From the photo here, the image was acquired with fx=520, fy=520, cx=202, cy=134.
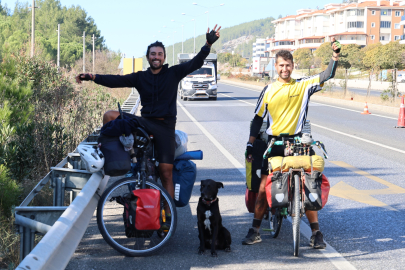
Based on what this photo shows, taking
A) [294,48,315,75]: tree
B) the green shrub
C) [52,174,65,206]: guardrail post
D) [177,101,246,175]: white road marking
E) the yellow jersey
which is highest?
[294,48,315,75]: tree

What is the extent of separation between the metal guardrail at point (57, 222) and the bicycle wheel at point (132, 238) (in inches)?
5.9

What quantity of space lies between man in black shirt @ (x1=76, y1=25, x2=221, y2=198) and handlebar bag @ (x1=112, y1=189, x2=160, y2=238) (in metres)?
0.49

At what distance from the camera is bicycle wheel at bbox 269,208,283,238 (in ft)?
16.9

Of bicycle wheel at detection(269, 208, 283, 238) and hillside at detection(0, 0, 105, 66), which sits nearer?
bicycle wheel at detection(269, 208, 283, 238)

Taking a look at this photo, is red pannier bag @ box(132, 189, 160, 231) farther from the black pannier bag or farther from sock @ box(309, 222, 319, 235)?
sock @ box(309, 222, 319, 235)

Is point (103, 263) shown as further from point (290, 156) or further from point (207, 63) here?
point (207, 63)

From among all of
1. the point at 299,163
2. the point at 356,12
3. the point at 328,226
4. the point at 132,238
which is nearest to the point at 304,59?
the point at 356,12

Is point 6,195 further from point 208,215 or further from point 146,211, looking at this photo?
point 208,215

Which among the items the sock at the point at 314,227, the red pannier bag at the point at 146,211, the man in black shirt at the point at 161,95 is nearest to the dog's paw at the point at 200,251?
the red pannier bag at the point at 146,211

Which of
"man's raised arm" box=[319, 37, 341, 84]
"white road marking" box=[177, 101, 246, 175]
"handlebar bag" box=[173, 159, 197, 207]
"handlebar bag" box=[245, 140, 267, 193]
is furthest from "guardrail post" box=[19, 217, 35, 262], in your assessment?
"white road marking" box=[177, 101, 246, 175]

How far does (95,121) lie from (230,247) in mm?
7238

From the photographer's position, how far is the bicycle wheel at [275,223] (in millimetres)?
5147

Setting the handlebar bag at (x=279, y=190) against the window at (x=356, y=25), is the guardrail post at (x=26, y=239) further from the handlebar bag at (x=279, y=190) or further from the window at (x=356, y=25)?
the window at (x=356, y=25)

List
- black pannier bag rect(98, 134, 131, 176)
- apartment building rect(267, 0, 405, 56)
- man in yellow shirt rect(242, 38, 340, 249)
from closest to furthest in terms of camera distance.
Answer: black pannier bag rect(98, 134, 131, 176), man in yellow shirt rect(242, 38, 340, 249), apartment building rect(267, 0, 405, 56)
